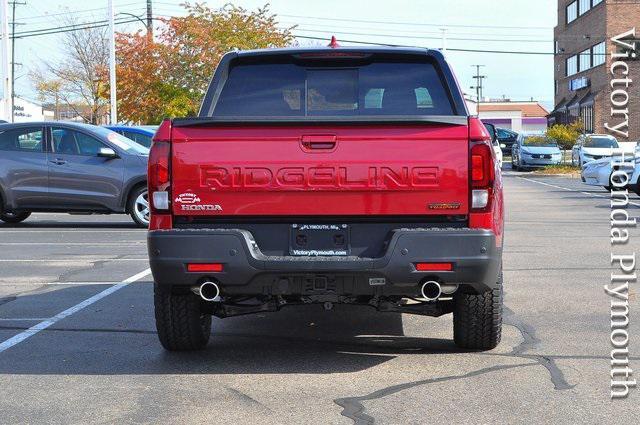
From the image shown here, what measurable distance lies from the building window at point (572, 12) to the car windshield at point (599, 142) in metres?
37.3

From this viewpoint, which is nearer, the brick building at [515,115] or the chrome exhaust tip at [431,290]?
the chrome exhaust tip at [431,290]

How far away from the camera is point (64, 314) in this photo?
9320mm

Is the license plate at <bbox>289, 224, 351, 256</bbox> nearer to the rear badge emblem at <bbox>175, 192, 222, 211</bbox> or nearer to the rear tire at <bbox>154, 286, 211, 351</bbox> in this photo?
the rear badge emblem at <bbox>175, 192, 222, 211</bbox>

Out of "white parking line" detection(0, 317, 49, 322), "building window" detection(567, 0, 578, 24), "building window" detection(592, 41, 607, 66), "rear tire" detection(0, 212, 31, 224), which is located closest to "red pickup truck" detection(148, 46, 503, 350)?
"white parking line" detection(0, 317, 49, 322)

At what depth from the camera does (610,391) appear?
6.27 meters

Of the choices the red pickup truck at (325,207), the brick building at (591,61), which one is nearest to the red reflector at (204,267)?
the red pickup truck at (325,207)

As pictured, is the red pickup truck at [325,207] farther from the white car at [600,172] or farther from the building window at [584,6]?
the building window at [584,6]

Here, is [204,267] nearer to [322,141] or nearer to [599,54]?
[322,141]

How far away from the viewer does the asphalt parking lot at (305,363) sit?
19.4ft

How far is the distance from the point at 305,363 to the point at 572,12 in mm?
79092

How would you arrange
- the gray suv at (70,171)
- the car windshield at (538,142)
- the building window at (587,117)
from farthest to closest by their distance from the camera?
the building window at (587,117) → the car windshield at (538,142) → the gray suv at (70,171)

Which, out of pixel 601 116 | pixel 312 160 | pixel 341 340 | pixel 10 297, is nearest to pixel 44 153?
pixel 10 297

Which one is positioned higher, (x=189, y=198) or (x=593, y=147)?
(x=593, y=147)

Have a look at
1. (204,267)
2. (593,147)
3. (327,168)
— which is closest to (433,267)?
(327,168)
